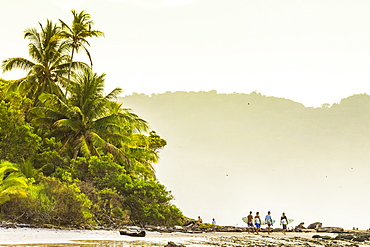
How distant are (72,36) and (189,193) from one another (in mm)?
166341

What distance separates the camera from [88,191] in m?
25.7

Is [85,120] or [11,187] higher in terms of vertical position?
[85,120]

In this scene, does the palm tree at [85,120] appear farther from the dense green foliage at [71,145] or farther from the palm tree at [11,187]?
the palm tree at [11,187]

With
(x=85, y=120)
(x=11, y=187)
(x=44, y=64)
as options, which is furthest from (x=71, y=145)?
(x=11, y=187)

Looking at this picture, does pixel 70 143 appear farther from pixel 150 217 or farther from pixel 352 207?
pixel 352 207

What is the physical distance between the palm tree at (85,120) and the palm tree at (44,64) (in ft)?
7.42

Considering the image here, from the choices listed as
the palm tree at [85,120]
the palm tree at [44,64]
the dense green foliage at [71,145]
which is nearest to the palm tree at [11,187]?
the dense green foliage at [71,145]

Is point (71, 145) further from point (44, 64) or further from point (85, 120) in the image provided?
point (44, 64)

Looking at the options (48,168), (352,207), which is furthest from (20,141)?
(352,207)

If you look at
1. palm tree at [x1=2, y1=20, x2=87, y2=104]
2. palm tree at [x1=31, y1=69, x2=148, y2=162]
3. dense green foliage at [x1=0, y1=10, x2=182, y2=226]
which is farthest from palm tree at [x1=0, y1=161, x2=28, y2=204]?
palm tree at [x1=2, y1=20, x2=87, y2=104]

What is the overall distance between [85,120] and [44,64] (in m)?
6.06

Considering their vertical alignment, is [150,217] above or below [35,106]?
below

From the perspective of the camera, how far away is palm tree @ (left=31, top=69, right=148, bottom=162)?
2988cm

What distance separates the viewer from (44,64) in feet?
110
